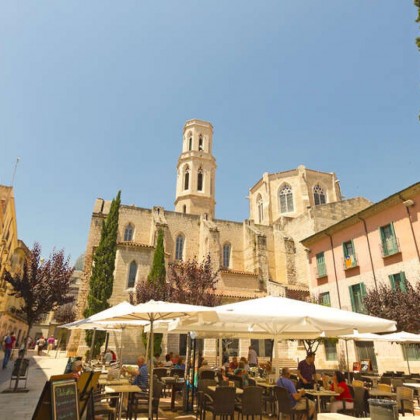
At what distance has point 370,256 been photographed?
58.2 feet

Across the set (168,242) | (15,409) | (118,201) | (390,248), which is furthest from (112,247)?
(390,248)

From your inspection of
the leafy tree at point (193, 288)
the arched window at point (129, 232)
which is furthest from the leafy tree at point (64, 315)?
the leafy tree at point (193, 288)

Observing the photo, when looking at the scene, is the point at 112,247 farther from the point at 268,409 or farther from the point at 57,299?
the point at 268,409

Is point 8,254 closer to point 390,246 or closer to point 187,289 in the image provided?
point 187,289

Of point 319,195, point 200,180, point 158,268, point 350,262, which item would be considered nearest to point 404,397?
point 350,262

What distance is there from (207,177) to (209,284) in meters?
25.0

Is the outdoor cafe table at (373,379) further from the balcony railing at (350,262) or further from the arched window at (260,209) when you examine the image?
the arched window at (260,209)

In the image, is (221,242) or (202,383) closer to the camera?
(202,383)

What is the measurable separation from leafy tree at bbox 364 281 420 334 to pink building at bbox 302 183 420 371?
4.65 ft

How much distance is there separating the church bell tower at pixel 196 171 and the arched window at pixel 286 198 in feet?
29.6

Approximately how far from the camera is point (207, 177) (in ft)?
145

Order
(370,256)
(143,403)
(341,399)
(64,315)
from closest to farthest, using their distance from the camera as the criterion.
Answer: (341,399) < (143,403) < (370,256) < (64,315)

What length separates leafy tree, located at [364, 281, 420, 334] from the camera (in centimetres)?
1323

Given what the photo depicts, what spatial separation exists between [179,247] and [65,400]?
96.2 ft
